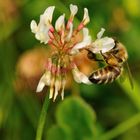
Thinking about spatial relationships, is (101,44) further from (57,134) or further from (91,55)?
(57,134)

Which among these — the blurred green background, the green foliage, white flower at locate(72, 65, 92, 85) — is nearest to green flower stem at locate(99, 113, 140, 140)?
the blurred green background

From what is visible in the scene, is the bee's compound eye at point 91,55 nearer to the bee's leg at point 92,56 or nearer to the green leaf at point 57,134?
the bee's leg at point 92,56

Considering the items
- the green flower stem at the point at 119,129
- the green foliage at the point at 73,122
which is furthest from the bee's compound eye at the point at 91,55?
the green flower stem at the point at 119,129

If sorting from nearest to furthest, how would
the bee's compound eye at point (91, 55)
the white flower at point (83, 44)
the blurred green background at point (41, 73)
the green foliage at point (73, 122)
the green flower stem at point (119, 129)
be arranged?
the white flower at point (83, 44), the bee's compound eye at point (91, 55), the green foliage at point (73, 122), the green flower stem at point (119, 129), the blurred green background at point (41, 73)

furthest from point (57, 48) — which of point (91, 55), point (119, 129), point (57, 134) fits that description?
point (119, 129)

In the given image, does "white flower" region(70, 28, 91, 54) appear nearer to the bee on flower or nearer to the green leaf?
the bee on flower

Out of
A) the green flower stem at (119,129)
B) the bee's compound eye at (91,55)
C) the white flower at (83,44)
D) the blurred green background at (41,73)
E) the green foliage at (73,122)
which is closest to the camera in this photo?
the white flower at (83,44)
